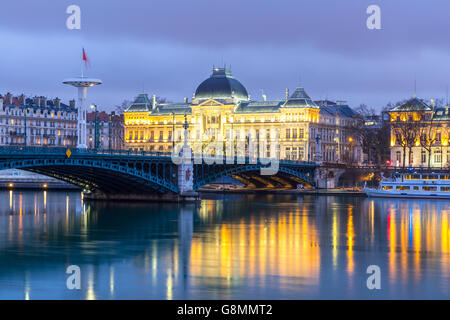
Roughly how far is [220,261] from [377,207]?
44.0 m

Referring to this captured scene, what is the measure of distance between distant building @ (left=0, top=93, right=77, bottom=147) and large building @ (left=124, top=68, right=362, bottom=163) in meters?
12.2

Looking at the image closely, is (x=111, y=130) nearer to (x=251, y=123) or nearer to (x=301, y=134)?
(x=251, y=123)

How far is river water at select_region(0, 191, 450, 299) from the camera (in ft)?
114

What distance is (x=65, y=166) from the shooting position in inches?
2835

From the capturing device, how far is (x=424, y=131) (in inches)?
5453

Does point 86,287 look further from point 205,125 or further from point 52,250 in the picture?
point 205,125

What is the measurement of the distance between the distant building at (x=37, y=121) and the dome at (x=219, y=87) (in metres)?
25.2

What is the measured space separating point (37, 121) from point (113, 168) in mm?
87201

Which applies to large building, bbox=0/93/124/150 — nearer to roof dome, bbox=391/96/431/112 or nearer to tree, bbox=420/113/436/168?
roof dome, bbox=391/96/431/112

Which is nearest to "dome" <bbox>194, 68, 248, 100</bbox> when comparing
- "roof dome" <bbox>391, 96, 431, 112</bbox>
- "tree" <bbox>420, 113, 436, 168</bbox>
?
"roof dome" <bbox>391, 96, 431, 112</bbox>

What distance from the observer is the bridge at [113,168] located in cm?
6719

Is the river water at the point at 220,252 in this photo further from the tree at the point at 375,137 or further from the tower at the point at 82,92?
the tree at the point at 375,137


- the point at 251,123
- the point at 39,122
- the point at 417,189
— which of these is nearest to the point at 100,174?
the point at 417,189

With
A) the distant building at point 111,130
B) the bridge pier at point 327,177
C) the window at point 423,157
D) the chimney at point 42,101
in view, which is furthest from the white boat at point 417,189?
the distant building at point 111,130
